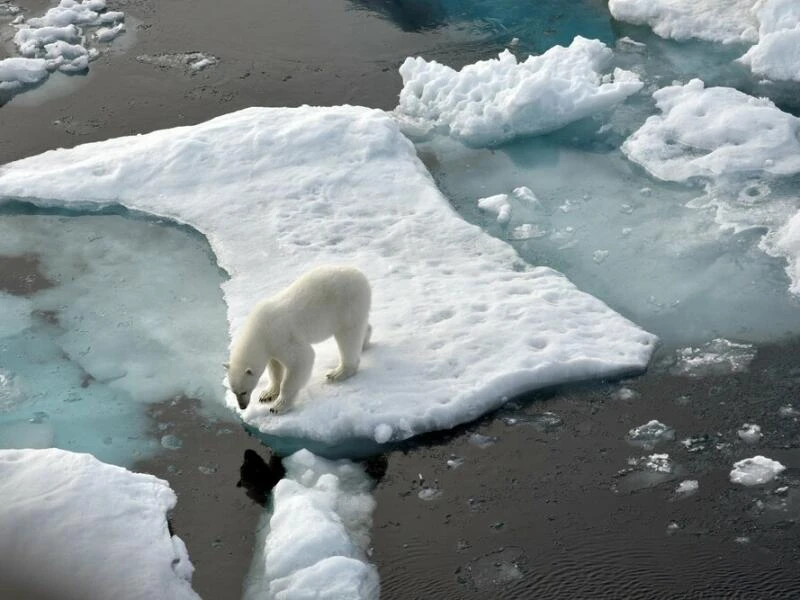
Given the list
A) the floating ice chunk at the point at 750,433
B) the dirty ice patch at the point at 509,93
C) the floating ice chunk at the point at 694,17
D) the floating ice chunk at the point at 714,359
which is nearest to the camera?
the floating ice chunk at the point at 750,433

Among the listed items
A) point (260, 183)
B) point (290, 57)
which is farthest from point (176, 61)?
point (260, 183)

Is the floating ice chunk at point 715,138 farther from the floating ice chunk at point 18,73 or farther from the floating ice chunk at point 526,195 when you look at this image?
the floating ice chunk at point 18,73

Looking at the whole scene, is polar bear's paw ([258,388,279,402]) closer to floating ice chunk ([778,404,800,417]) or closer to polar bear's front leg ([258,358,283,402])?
polar bear's front leg ([258,358,283,402])

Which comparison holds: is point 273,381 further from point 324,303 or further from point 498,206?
point 498,206

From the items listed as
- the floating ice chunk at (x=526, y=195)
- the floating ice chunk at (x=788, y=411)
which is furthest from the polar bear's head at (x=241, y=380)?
the floating ice chunk at (x=526, y=195)

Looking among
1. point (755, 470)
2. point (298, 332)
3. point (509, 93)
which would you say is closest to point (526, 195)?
point (509, 93)

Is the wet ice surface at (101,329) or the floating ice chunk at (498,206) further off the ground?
the floating ice chunk at (498,206)

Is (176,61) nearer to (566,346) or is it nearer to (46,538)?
(566,346)
